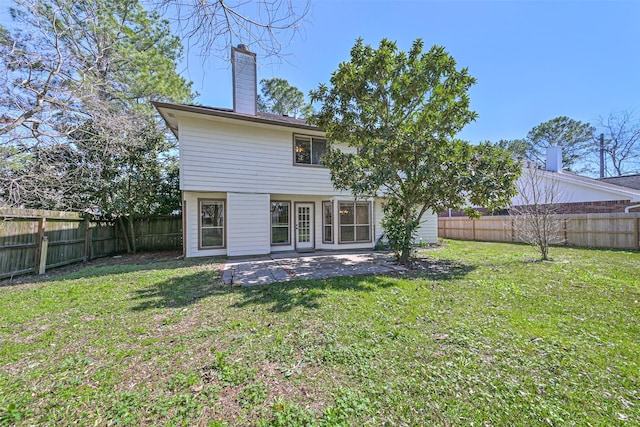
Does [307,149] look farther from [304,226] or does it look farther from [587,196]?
[587,196]

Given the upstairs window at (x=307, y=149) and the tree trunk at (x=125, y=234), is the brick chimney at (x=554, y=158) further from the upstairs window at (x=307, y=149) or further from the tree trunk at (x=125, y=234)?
the tree trunk at (x=125, y=234)

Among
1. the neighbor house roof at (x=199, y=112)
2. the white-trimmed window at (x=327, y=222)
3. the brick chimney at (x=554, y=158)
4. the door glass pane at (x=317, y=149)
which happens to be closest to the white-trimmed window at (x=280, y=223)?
the white-trimmed window at (x=327, y=222)

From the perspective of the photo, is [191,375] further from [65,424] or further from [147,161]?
[147,161]

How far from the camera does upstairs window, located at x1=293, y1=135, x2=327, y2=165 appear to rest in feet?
34.8

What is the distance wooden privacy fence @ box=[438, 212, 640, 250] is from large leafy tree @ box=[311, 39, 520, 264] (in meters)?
4.66

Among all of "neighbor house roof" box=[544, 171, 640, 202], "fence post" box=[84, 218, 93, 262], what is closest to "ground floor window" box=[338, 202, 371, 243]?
"fence post" box=[84, 218, 93, 262]

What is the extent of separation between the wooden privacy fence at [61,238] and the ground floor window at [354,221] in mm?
7829

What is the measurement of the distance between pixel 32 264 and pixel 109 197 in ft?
13.3

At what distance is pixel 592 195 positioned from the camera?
555 inches

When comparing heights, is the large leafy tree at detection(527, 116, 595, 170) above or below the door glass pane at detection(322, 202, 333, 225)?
above

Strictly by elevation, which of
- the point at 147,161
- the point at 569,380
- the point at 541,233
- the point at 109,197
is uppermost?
the point at 147,161

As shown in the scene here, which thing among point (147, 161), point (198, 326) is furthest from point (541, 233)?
point (147, 161)

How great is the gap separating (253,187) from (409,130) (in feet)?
18.9

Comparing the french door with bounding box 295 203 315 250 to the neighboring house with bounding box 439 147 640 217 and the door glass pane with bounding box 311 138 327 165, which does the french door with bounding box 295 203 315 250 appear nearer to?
the door glass pane with bounding box 311 138 327 165
